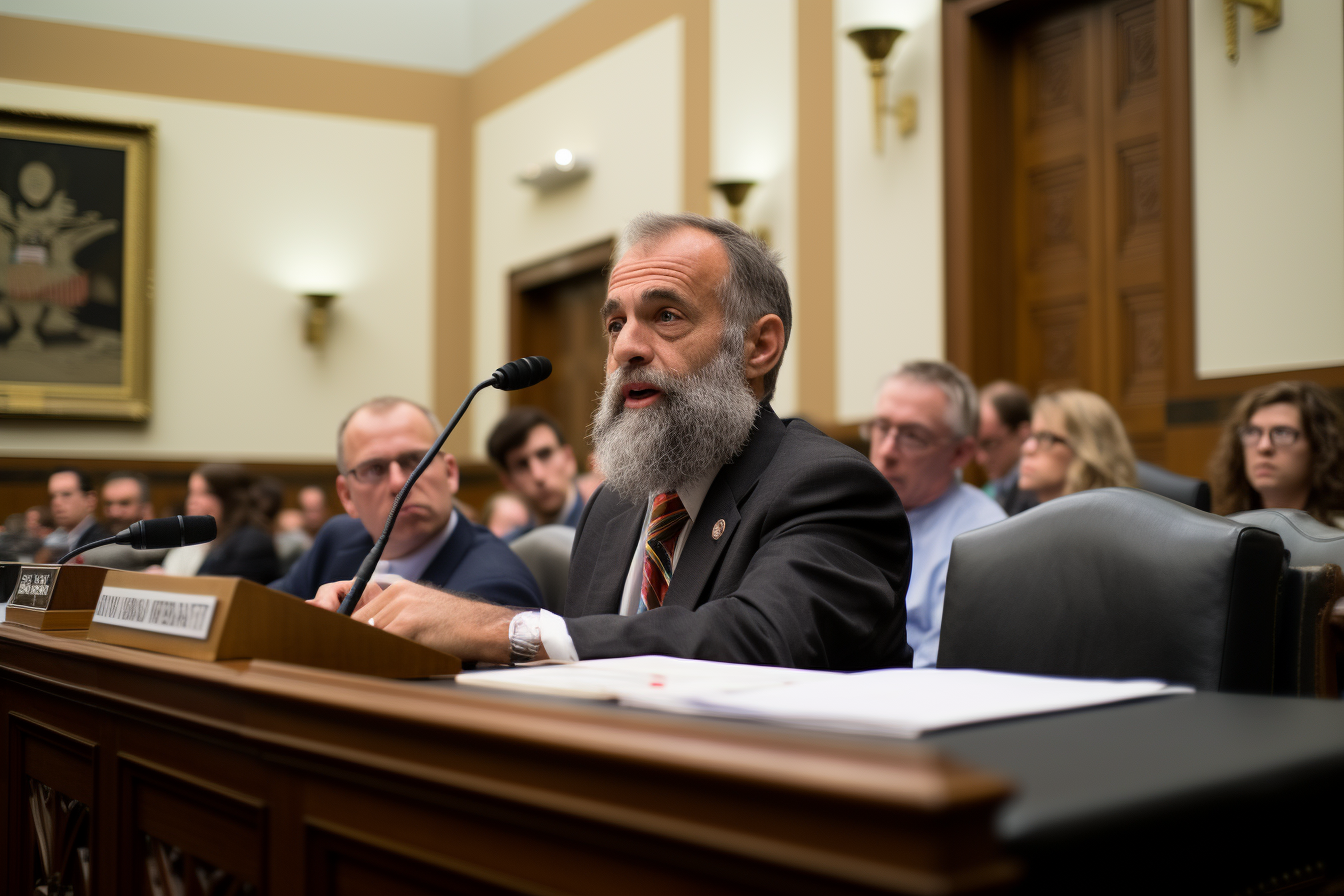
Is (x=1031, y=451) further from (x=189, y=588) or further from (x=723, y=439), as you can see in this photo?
(x=189, y=588)

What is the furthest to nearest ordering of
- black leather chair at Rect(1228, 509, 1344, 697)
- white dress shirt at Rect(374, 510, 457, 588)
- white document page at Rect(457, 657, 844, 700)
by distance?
white dress shirt at Rect(374, 510, 457, 588), black leather chair at Rect(1228, 509, 1344, 697), white document page at Rect(457, 657, 844, 700)

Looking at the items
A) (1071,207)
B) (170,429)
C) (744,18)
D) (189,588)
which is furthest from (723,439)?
(170,429)

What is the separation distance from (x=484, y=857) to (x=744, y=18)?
633cm

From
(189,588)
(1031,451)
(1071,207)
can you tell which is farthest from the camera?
(1071,207)

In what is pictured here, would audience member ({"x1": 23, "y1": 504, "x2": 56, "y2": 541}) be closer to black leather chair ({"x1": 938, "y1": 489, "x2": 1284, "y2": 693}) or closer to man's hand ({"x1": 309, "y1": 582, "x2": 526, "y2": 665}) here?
man's hand ({"x1": 309, "y1": 582, "x2": 526, "y2": 665})

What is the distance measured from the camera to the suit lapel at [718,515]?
177cm

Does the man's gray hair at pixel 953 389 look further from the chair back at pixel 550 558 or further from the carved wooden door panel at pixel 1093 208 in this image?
the carved wooden door panel at pixel 1093 208

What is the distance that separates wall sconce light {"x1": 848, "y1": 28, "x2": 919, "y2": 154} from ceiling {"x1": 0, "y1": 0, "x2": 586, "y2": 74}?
3.26 meters

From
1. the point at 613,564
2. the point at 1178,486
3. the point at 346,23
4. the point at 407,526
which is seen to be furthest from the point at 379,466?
the point at 346,23

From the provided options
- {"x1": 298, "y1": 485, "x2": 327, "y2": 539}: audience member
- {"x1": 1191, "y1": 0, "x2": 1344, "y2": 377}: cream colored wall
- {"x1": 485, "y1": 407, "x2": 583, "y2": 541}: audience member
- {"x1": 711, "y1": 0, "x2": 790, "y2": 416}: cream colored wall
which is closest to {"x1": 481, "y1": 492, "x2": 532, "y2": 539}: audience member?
{"x1": 485, "y1": 407, "x2": 583, "y2": 541}: audience member

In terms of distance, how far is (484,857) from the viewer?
84 cm

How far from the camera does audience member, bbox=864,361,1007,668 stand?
3.09 meters

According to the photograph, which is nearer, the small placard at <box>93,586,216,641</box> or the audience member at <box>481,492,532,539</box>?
the small placard at <box>93,586,216,641</box>

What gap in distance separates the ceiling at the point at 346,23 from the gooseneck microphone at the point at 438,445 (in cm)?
684
